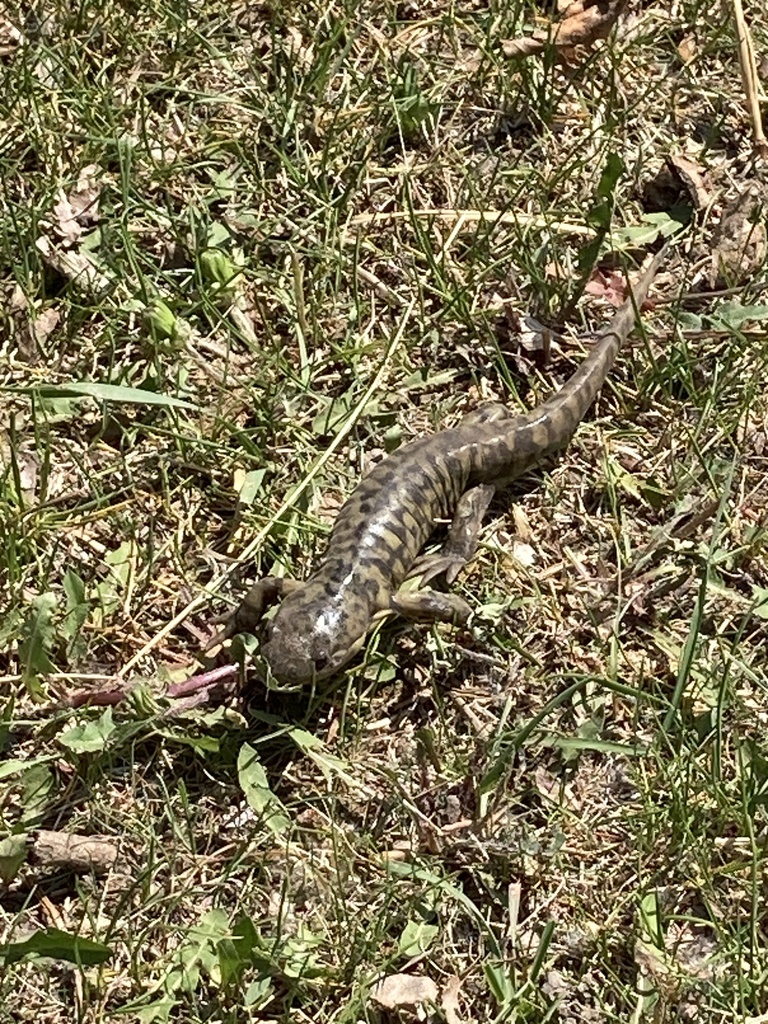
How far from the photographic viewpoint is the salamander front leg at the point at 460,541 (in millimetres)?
5824

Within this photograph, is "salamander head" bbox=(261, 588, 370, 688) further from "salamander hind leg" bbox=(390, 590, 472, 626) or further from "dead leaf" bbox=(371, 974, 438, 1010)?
"dead leaf" bbox=(371, 974, 438, 1010)

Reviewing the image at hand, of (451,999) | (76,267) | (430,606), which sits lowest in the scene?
(451,999)

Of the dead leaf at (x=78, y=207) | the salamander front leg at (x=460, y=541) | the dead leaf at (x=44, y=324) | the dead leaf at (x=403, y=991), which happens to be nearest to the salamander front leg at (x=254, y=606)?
the salamander front leg at (x=460, y=541)

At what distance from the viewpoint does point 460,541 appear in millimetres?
5922

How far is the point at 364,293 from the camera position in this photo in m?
6.55

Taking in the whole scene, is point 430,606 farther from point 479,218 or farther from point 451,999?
point 479,218

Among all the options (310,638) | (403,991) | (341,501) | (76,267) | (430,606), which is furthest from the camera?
(76,267)

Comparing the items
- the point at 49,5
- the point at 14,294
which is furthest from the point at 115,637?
the point at 49,5

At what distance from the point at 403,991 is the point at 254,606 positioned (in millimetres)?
1388

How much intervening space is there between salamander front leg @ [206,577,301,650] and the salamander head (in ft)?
0.37

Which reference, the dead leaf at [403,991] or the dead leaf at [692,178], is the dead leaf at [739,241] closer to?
the dead leaf at [692,178]

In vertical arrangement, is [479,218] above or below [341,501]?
above

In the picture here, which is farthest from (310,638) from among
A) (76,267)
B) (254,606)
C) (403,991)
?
(76,267)

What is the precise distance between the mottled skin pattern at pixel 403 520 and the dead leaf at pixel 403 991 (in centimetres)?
102
